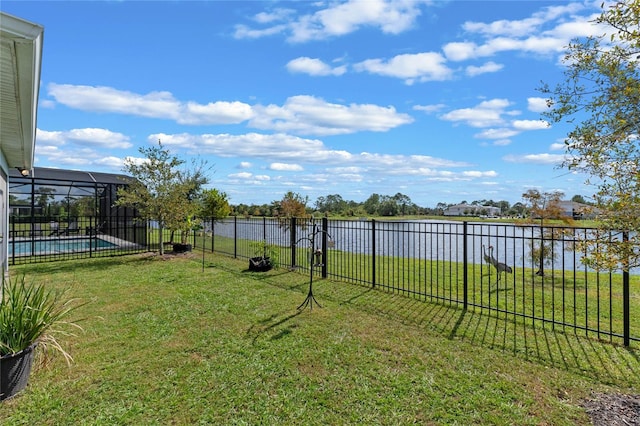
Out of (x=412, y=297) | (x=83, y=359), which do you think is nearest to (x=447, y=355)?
(x=412, y=297)

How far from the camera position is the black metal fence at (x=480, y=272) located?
14.1 ft

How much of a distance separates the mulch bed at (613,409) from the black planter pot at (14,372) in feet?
15.5

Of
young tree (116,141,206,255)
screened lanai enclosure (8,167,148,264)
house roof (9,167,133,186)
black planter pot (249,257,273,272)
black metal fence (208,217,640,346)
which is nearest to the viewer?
black metal fence (208,217,640,346)

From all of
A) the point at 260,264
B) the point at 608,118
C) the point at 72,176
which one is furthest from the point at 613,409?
the point at 72,176

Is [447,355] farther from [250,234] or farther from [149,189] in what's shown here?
[149,189]

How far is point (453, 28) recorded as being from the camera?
659cm

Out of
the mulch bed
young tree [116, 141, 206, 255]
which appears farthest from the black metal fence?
young tree [116, 141, 206, 255]

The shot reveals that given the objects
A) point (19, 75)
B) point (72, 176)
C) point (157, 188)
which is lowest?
point (157, 188)

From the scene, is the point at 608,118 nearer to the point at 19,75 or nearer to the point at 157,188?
the point at 19,75

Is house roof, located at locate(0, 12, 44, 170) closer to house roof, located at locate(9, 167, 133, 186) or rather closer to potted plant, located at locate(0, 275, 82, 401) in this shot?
potted plant, located at locate(0, 275, 82, 401)

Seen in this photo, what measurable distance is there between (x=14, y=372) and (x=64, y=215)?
45.8ft

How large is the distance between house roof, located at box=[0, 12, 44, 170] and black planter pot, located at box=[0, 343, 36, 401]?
2422 mm

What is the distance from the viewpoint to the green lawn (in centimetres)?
247

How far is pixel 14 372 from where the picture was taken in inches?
107
